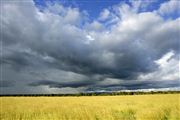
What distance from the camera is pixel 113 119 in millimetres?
12992

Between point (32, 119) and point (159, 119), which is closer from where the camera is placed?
point (159, 119)

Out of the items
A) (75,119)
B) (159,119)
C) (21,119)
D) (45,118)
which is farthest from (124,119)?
(21,119)

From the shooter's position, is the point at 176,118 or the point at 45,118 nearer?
the point at 176,118

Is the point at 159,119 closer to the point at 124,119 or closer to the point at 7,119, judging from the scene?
the point at 124,119

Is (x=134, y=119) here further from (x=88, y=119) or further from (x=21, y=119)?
(x=21, y=119)

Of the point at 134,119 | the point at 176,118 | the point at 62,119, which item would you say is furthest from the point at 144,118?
the point at 62,119

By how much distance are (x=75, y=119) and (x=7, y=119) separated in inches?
155

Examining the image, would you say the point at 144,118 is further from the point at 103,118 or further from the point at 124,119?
the point at 103,118

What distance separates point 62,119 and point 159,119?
5065 millimetres

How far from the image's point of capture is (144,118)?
13.4 m

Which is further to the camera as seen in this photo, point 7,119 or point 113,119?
point 7,119

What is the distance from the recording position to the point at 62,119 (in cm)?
1364

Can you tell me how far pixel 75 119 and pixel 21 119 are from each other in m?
3.08

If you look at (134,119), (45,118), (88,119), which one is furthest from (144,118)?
(45,118)
